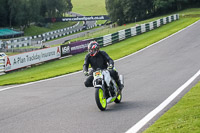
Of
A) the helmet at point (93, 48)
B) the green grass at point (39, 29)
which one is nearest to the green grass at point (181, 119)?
the helmet at point (93, 48)

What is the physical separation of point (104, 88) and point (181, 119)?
282cm

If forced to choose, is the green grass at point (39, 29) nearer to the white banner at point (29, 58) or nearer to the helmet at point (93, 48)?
the white banner at point (29, 58)

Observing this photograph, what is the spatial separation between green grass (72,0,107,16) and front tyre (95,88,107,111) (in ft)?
456

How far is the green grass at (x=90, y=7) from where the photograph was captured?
5977 inches

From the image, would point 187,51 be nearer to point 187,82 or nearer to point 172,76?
point 172,76

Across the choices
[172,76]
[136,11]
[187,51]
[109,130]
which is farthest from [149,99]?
[136,11]

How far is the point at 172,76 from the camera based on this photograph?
15.8 meters

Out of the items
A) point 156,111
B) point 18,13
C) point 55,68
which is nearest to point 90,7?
point 18,13

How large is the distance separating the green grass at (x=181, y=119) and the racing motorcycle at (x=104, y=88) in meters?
1.86

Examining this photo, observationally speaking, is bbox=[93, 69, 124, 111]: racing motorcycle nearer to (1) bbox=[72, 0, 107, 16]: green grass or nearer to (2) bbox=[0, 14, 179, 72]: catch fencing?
(2) bbox=[0, 14, 179, 72]: catch fencing

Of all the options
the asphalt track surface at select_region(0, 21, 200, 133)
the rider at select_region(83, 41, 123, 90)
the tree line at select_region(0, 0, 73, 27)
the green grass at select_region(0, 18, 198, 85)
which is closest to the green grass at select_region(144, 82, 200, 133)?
the asphalt track surface at select_region(0, 21, 200, 133)

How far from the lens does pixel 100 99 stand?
388 inches

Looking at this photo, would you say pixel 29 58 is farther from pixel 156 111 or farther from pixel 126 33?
pixel 156 111

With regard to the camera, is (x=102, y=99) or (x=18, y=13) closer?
(x=102, y=99)
